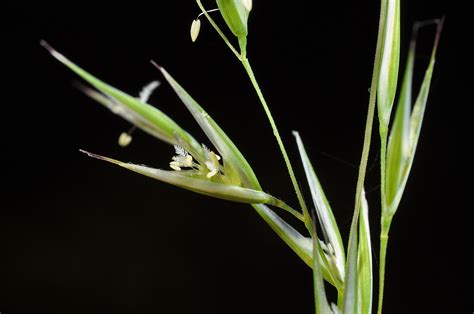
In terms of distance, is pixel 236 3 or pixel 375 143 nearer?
pixel 236 3

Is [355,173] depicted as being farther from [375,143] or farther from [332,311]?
[332,311]

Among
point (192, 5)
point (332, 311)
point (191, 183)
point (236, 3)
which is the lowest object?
point (332, 311)

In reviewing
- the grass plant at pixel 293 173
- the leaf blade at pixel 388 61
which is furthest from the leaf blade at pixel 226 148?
the leaf blade at pixel 388 61

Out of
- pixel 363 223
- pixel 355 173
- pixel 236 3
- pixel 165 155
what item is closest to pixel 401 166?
pixel 363 223

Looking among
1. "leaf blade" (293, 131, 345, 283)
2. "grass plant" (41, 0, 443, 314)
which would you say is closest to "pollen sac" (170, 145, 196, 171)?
"grass plant" (41, 0, 443, 314)

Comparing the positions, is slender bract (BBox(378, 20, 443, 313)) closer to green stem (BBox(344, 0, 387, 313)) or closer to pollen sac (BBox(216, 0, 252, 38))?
green stem (BBox(344, 0, 387, 313))

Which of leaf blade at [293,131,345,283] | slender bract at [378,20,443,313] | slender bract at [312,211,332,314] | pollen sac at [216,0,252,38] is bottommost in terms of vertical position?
slender bract at [312,211,332,314]

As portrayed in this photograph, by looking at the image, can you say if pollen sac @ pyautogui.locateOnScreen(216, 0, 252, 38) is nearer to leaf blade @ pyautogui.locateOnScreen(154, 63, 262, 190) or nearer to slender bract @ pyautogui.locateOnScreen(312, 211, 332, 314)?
leaf blade @ pyautogui.locateOnScreen(154, 63, 262, 190)

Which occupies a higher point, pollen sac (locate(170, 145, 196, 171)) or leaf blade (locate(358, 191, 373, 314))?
pollen sac (locate(170, 145, 196, 171))

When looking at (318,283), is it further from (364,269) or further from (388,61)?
(388,61)
